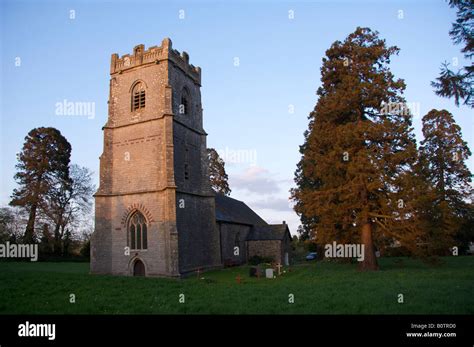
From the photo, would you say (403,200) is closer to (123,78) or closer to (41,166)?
(123,78)

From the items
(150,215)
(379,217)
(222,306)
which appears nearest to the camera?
(222,306)

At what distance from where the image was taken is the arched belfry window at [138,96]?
26.6 metres

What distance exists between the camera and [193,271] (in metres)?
25.1

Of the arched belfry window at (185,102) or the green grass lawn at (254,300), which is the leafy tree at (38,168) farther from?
the green grass lawn at (254,300)

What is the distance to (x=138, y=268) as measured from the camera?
2459 cm

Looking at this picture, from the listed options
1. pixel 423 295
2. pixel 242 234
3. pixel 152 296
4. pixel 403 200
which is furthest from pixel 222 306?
pixel 242 234

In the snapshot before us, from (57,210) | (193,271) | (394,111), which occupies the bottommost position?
(193,271)

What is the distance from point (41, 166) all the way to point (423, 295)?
1717 inches

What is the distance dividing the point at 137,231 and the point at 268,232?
16.6m

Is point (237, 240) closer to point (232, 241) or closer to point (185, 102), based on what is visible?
point (232, 241)

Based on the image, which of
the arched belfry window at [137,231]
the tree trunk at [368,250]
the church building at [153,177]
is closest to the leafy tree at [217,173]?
the church building at [153,177]

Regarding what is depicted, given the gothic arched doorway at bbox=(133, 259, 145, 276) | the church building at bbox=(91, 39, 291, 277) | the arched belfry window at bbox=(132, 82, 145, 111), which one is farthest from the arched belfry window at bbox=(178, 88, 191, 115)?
the gothic arched doorway at bbox=(133, 259, 145, 276)

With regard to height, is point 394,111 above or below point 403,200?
above

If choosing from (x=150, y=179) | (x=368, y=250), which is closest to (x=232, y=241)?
(x=150, y=179)
